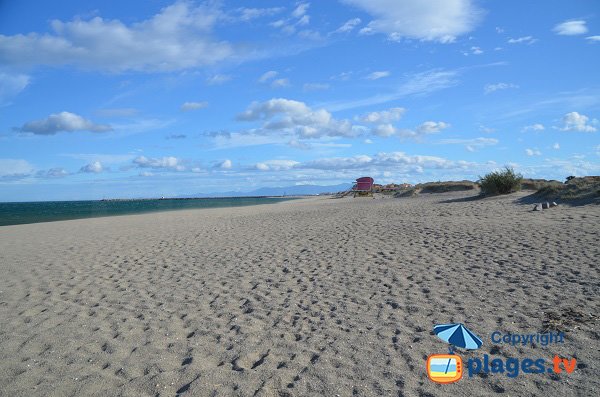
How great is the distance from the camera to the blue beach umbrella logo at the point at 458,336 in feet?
13.7

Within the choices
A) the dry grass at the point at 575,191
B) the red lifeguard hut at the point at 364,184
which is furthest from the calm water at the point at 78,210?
the dry grass at the point at 575,191

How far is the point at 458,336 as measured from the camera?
434 cm

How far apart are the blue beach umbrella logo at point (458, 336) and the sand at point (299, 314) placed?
4.3 inches

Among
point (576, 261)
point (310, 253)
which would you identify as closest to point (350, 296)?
point (310, 253)

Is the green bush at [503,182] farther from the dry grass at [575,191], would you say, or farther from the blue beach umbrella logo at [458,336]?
the blue beach umbrella logo at [458,336]

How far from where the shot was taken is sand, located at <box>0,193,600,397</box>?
12.0ft

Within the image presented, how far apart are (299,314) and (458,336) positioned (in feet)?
6.63

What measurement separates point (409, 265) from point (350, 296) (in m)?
2.06

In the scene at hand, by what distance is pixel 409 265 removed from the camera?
742 centimetres

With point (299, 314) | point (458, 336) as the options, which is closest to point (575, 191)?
point (458, 336)

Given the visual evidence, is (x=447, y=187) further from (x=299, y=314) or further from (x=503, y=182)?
(x=299, y=314)

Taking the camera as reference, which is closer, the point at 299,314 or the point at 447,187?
the point at 299,314

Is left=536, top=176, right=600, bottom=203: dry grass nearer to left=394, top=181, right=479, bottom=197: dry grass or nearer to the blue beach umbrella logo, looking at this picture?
the blue beach umbrella logo

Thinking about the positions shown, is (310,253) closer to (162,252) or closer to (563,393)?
(162,252)
